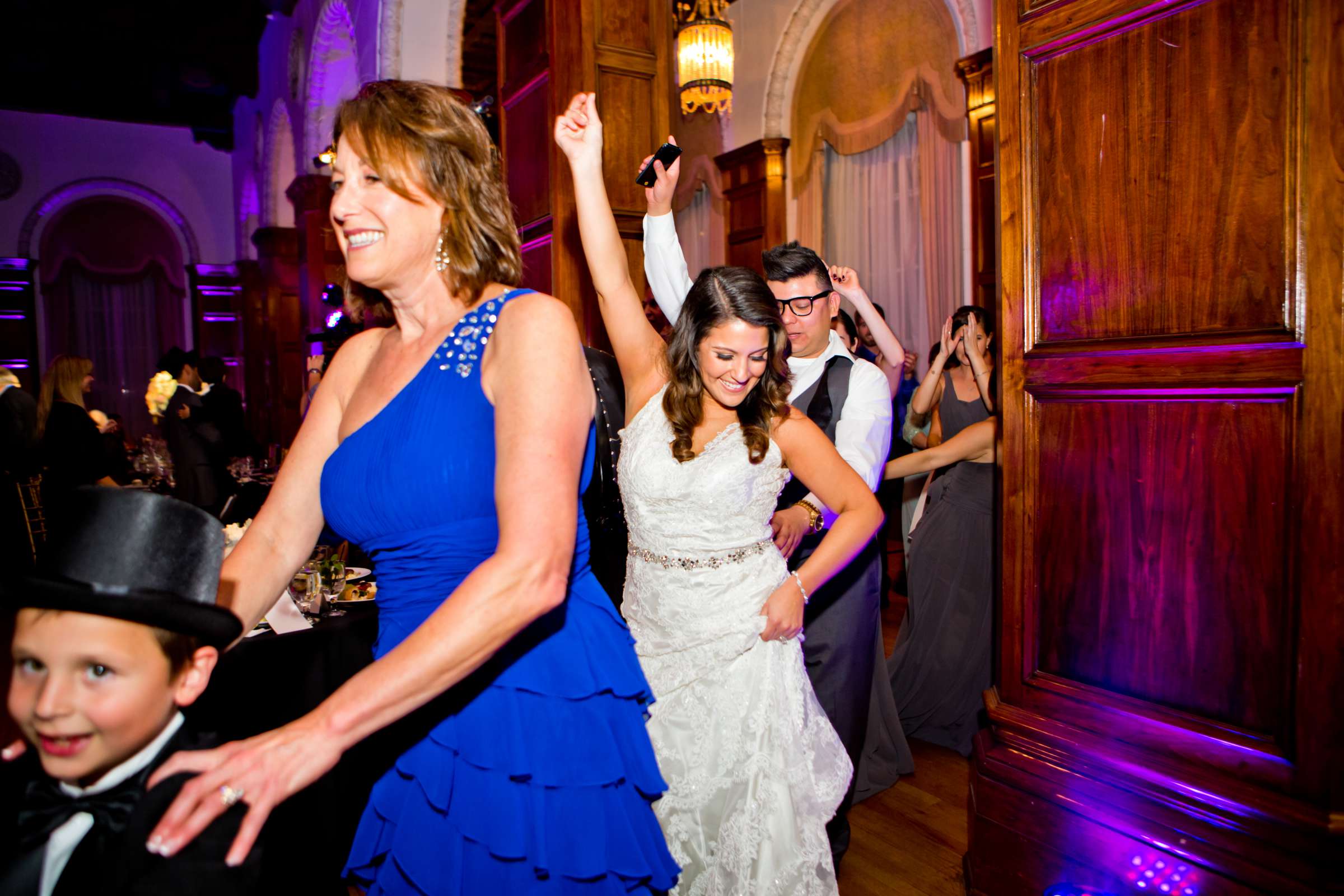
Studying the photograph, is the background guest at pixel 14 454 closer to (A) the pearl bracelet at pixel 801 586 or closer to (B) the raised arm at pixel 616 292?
(B) the raised arm at pixel 616 292

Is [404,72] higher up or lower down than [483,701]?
higher up

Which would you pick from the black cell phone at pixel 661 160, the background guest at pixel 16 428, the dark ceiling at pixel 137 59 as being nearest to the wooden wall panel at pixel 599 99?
the black cell phone at pixel 661 160

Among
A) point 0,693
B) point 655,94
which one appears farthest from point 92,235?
point 655,94

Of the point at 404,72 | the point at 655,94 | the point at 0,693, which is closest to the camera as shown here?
the point at 655,94

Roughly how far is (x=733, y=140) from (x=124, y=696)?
26.0ft

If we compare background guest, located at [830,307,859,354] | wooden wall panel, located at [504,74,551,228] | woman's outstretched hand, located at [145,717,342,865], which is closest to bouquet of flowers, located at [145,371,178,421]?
wooden wall panel, located at [504,74,551,228]

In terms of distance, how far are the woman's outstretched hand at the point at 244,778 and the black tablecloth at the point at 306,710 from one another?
141 cm

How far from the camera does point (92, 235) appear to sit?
1409cm

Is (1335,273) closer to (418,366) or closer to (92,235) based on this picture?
(418,366)

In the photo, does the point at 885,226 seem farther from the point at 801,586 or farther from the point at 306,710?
the point at 306,710

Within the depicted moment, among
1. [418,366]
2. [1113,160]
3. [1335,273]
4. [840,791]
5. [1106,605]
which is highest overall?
[1113,160]

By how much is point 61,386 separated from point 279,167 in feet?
18.0

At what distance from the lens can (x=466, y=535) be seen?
3.56ft

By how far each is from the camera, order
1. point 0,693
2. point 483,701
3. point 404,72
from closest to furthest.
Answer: point 483,701, point 0,693, point 404,72
